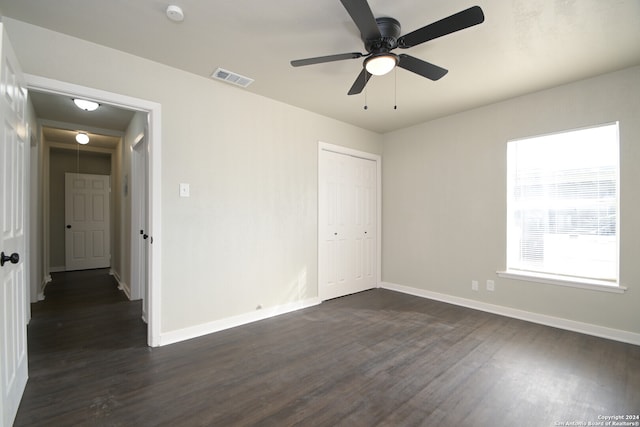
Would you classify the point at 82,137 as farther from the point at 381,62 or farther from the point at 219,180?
the point at 381,62

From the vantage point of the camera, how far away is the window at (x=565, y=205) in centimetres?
293

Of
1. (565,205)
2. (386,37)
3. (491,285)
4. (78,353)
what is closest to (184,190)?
(78,353)

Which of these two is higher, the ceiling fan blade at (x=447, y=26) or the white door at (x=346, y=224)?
the ceiling fan blade at (x=447, y=26)

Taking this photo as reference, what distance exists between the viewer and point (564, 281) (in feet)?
10.1

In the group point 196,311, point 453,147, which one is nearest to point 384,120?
point 453,147

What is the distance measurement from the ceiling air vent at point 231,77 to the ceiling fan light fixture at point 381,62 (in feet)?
4.79

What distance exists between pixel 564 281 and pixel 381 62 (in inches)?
121

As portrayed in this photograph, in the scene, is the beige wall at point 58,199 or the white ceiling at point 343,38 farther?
the beige wall at point 58,199

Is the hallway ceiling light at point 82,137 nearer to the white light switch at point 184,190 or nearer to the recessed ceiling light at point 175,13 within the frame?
the white light switch at point 184,190

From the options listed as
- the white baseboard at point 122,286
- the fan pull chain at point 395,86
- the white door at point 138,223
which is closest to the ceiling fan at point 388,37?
the fan pull chain at point 395,86

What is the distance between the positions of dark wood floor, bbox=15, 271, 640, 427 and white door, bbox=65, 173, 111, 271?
11.3 ft

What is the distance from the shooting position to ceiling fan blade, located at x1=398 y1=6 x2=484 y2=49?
1.59 meters

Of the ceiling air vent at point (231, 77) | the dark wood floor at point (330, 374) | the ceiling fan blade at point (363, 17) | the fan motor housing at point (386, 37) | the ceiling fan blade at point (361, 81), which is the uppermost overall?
the ceiling air vent at point (231, 77)

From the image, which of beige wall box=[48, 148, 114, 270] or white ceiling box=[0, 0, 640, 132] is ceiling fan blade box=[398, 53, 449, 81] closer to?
white ceiling box=[0, 0, 640, 132]
